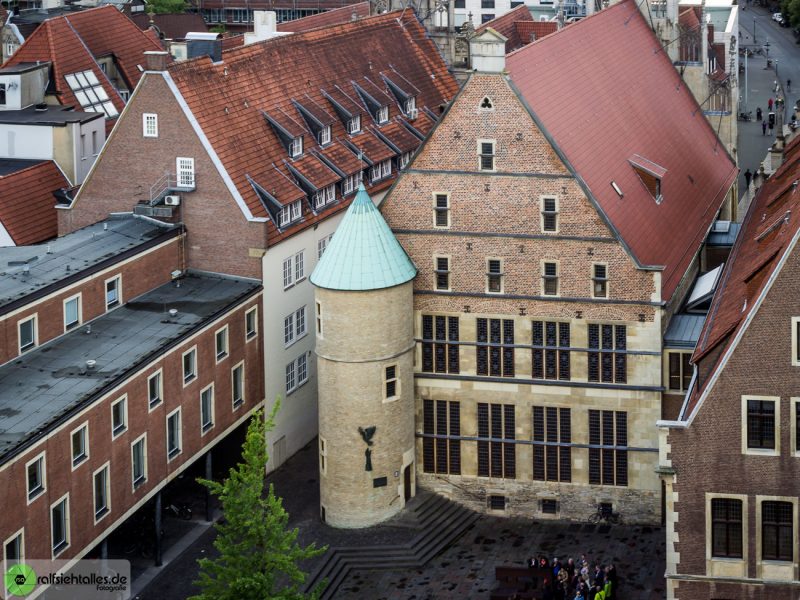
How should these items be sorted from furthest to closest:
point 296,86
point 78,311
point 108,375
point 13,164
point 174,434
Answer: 1. point 13,164
2. point 296,86
3. point 78,311
4. point 174,434
5. point 108,375

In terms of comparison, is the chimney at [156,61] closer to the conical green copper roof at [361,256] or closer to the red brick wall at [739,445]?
the conical green copper roof at [361,256]

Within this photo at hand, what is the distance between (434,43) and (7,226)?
44.8 metres

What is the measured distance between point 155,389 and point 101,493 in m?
6.63

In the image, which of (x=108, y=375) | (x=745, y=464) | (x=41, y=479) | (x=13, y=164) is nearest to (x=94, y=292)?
(x=108, y=375)

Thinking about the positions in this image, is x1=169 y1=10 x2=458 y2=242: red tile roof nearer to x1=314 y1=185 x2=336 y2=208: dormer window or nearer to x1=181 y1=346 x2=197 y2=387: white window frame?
x1=314 y1=185 x2=336 y2=208: dormer window

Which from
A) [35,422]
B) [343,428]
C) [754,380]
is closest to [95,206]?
[343,428]

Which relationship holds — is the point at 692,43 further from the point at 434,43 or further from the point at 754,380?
the point at 754,380

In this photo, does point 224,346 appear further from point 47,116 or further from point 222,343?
point 47,116

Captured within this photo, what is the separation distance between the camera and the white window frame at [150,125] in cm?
9900

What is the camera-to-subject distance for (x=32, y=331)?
8638 centimetres

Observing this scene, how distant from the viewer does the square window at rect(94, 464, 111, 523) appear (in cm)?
8188

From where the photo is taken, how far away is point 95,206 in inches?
4006

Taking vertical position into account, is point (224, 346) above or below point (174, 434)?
above

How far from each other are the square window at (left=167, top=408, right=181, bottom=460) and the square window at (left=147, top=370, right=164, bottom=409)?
1664 mm
